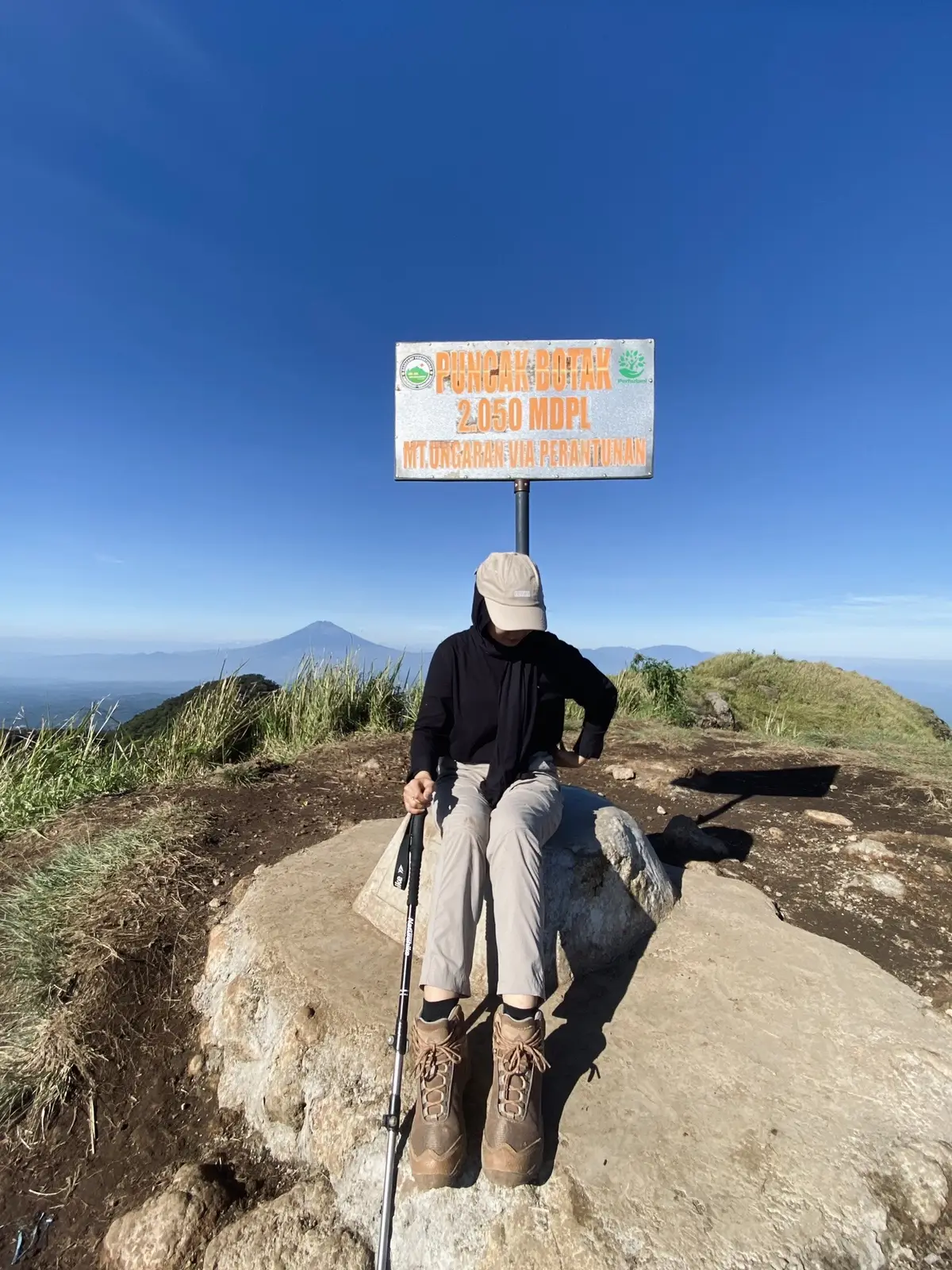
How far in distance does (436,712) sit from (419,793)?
0.47 m

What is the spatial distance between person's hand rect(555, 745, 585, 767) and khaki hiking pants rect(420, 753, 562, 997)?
1.05ft

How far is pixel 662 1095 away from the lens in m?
2.49

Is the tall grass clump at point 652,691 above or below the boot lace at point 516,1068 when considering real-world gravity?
above

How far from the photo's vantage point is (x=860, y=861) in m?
4.70

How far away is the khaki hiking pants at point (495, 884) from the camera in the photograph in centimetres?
255

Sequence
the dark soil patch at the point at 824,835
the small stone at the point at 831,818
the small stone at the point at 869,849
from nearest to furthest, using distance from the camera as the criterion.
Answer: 1. the dark soil patch at the point at 824,835
2. the small stone at the point at 869,849
3. the small stone at the point at 831,818

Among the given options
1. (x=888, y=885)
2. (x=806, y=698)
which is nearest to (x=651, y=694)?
(x=806, y=698)

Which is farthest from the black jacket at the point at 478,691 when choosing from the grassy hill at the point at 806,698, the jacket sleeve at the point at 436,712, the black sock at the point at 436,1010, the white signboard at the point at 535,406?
the grassy hill at the point at 806,698

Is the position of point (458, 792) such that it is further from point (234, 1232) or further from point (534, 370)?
point (534, 370)

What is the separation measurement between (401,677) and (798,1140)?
28.1 ft

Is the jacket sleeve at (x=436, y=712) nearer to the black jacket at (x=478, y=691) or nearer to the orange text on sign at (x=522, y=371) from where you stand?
the black jacket at (x=478, y=691)

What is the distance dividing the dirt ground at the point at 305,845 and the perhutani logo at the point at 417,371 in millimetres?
3907

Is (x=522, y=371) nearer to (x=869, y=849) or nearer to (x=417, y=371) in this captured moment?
(x=417, y=371)

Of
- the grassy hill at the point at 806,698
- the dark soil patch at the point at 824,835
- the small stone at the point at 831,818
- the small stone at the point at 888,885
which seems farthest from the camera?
the grassy hill at the point at 806,698
